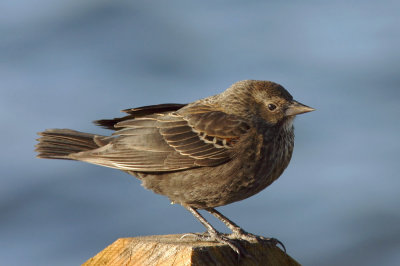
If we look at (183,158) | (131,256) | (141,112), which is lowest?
(131,256)

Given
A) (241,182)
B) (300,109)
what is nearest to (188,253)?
(241,182)

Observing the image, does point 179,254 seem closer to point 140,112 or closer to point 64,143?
point 140,112

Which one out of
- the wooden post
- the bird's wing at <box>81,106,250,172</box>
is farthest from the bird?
the wooden post

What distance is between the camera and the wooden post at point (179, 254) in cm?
285

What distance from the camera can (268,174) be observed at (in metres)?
4.72

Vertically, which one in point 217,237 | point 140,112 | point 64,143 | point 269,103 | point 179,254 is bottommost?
point 217,237

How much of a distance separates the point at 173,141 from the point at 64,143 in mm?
993

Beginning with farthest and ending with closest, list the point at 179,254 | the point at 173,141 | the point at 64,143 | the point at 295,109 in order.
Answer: the point at 64,143 → the point at 295,109 → the point at 173,141 → the point at 179,254

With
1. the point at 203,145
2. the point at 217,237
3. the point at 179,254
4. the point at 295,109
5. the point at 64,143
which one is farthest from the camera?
the point at 64,143

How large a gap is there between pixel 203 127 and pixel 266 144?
0.56 meters

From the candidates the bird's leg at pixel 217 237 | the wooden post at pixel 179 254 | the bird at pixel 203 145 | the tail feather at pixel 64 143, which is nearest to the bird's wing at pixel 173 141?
the bird at pixel 203 145

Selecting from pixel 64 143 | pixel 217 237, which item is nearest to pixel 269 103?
pixel 217 237

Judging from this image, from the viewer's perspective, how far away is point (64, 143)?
17.2 feet

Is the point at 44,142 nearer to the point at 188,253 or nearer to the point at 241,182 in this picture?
the point at 241,182
